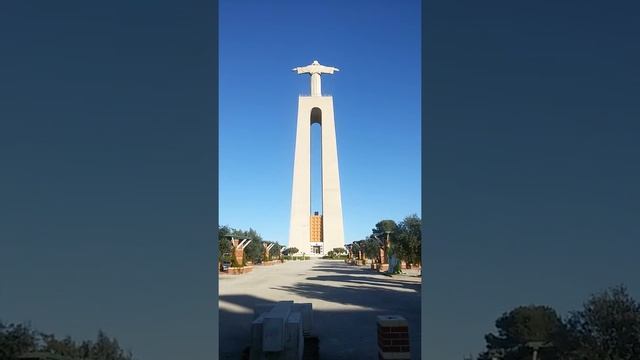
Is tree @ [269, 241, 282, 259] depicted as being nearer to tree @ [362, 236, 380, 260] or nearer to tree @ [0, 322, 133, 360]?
tree @ [362, 236, 380, 260]

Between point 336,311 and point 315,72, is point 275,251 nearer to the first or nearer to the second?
point 315,72

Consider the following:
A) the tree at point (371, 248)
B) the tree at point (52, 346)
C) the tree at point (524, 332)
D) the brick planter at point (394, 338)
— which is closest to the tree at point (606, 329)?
the tree at point (524, 332)

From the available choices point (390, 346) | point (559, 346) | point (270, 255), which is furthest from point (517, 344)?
point (270, 255)

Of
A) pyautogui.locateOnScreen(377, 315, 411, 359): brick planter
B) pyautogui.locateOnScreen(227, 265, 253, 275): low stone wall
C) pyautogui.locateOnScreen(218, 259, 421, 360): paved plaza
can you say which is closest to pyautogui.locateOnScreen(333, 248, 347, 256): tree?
pyautogui.locateOnScreen(227, 265, 253, 275): low stone wall

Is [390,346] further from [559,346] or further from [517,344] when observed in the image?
[559,346]

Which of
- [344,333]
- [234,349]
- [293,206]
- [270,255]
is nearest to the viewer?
[234,349]

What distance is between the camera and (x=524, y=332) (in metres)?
5.21

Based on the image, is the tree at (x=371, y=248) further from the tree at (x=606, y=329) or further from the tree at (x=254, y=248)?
the tree at (x=606, y=329)

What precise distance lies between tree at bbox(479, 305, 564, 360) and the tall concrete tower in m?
61.5

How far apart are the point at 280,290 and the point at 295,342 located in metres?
10.7

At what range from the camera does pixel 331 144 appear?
2726 inches

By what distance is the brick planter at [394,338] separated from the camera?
614 cm

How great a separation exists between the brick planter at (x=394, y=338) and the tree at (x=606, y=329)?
1.92m

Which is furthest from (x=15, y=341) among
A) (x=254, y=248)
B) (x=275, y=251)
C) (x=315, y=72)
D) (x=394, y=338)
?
(x=315, y=72)
